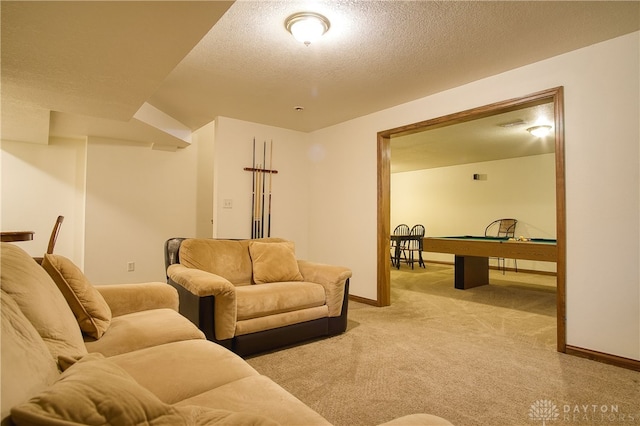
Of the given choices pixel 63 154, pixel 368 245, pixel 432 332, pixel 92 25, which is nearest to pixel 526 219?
pixel 368 245

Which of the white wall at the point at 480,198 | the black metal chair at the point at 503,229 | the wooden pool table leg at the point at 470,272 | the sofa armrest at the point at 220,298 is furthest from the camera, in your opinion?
the black metal chair at the point at 503,229

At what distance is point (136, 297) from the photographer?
6.57ft

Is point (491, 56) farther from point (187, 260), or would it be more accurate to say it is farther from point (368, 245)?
point (187, 260)

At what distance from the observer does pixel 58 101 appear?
9.06 feet

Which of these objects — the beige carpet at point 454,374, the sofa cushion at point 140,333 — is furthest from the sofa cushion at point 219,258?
the sofa cushion at point 140,333

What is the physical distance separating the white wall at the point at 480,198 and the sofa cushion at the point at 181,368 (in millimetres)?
6718

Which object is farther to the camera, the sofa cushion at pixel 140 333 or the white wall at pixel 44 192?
the white wall at pixel 44 192

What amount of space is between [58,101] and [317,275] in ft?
8.62

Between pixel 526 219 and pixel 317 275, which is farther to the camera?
pixel 526 219

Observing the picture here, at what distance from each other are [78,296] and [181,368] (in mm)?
695

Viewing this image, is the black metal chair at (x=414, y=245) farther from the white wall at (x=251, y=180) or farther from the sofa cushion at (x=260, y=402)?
the sofa cushion at (x=260, y=402)

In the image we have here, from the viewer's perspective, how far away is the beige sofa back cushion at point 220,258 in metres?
2.87

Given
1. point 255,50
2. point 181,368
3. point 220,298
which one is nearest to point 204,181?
point 255,50

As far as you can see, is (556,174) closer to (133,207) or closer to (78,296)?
(78,296)
